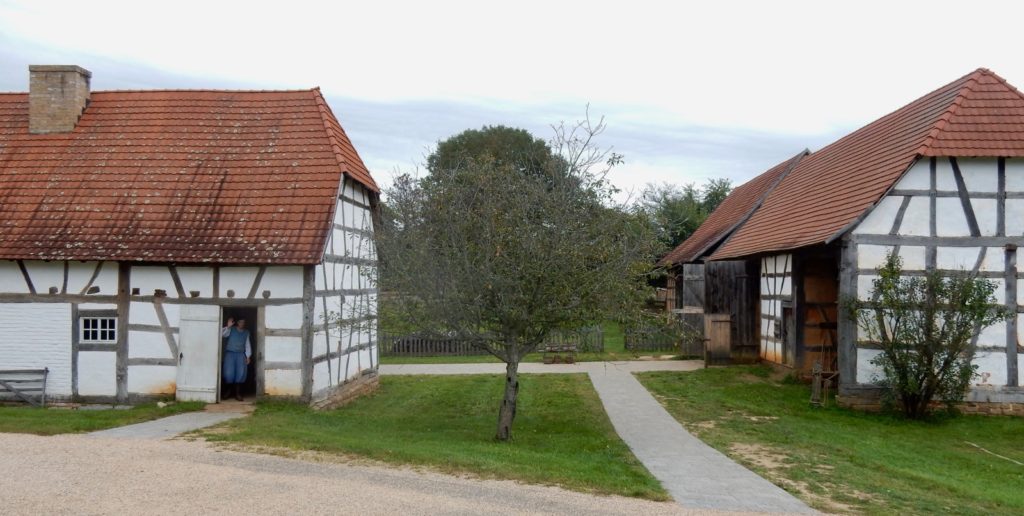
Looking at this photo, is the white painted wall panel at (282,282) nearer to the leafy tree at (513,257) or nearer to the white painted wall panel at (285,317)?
the white painted wall panel at (285,317)

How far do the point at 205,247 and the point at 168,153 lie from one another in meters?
3.27

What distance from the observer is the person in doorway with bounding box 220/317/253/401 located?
54.1 ft

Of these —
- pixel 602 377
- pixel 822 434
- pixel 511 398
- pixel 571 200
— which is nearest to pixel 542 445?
pixel 511 398

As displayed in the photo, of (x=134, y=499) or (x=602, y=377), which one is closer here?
(x=134, y=499)

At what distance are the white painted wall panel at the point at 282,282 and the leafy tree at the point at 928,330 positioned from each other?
1122 cm

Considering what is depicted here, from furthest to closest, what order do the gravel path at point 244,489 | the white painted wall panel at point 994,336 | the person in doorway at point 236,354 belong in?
1. the white painted wall panel at point 994,336
2. the person in doorway at point 236,354
3. the gravel path at point 244,489

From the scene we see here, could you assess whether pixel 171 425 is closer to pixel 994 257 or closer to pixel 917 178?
pixel 917 178

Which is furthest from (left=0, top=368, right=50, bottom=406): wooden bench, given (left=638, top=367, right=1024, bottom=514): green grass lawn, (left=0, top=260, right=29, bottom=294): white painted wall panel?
(left=638, top=367, right=1024, bottom=514): green grass lawn

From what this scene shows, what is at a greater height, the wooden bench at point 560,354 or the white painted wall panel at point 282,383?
the white painted wall panel at point 282,383

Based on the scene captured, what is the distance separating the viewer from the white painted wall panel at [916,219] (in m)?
17.0

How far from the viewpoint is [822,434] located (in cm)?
1436

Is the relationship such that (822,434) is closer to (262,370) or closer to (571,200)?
(571,200)

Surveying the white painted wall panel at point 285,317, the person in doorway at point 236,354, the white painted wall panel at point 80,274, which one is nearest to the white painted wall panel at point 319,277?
the white painted wall panel at point 285,317

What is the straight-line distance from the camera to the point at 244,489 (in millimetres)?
9055
